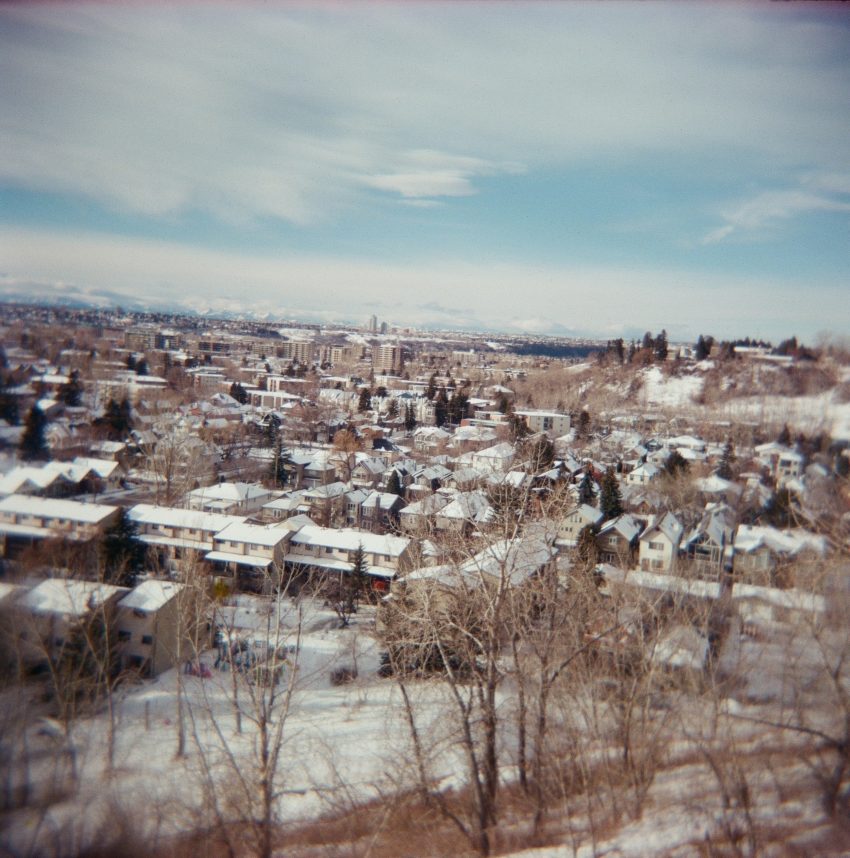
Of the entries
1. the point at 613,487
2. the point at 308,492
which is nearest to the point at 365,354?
the point at 308,492

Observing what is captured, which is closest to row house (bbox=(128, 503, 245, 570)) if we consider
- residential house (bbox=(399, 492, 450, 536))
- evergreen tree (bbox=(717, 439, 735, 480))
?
residential house (bbox=(399, 492, 450, 536))

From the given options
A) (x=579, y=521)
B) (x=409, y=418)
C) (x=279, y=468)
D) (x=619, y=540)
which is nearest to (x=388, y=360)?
(x=409, y=418)

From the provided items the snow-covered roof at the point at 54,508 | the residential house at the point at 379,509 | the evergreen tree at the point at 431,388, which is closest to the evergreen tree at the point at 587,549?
the snow-covered roof at the point at 54,508

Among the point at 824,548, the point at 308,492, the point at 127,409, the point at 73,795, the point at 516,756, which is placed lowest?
the point at 308,492

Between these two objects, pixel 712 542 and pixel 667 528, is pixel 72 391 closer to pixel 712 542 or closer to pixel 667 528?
pixel 712 542

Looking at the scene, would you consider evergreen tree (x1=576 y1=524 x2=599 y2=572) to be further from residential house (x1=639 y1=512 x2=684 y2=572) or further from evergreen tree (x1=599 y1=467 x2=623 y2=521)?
evergreen tree (x1=599 y1=467 x2=623 y2=521)

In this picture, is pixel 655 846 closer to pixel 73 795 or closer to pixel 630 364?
pixel 73 795
